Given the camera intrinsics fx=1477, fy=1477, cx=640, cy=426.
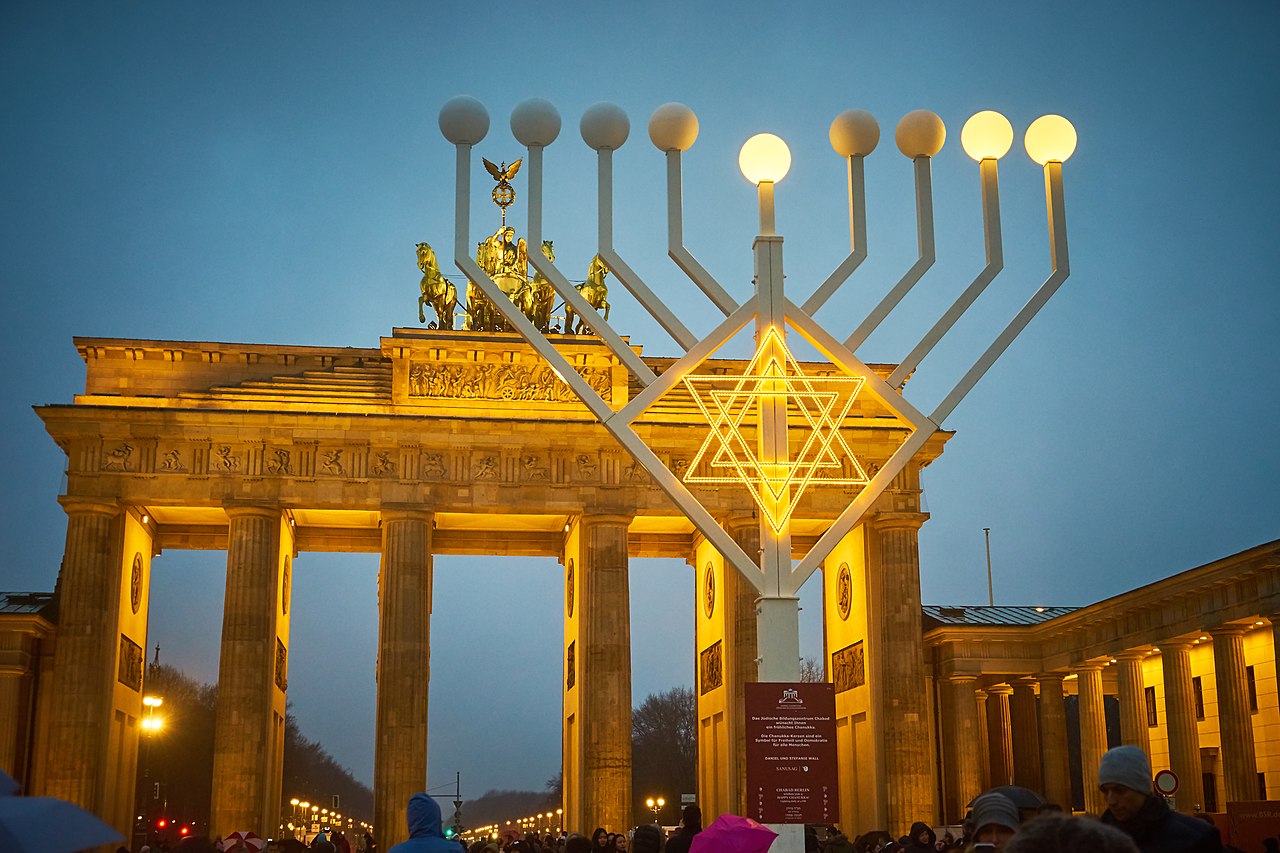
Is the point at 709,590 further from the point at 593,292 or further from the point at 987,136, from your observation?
the point at 987,136

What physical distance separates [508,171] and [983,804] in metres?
34.8

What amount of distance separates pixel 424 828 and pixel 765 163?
254 inches

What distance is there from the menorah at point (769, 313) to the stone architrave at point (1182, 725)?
883 inches

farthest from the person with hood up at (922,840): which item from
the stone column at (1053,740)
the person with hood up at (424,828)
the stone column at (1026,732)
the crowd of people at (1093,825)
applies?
the stone column at (1026,732)

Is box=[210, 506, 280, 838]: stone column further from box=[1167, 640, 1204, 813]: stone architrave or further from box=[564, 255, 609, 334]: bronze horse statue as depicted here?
box=[1167, 640, 1204, 813]: stone architrave

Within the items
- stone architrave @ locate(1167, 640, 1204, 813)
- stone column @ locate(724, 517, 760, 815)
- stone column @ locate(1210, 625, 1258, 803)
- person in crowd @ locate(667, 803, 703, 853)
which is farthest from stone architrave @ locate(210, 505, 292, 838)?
person in crowd @ locate(667, 803, 703, 853)

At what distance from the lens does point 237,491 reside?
34.2 meters

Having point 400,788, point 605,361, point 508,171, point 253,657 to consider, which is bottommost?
point 400,788

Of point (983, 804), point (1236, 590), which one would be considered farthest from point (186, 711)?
point (983, 804)

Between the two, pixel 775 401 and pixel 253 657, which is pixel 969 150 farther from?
pixel 253 657

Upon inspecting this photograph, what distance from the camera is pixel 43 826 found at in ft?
12.2

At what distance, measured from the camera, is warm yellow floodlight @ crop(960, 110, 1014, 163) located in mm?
11438

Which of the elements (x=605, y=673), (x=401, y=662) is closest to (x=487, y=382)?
(x=401, y=662)

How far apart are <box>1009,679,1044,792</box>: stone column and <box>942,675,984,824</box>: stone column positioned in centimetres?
388
